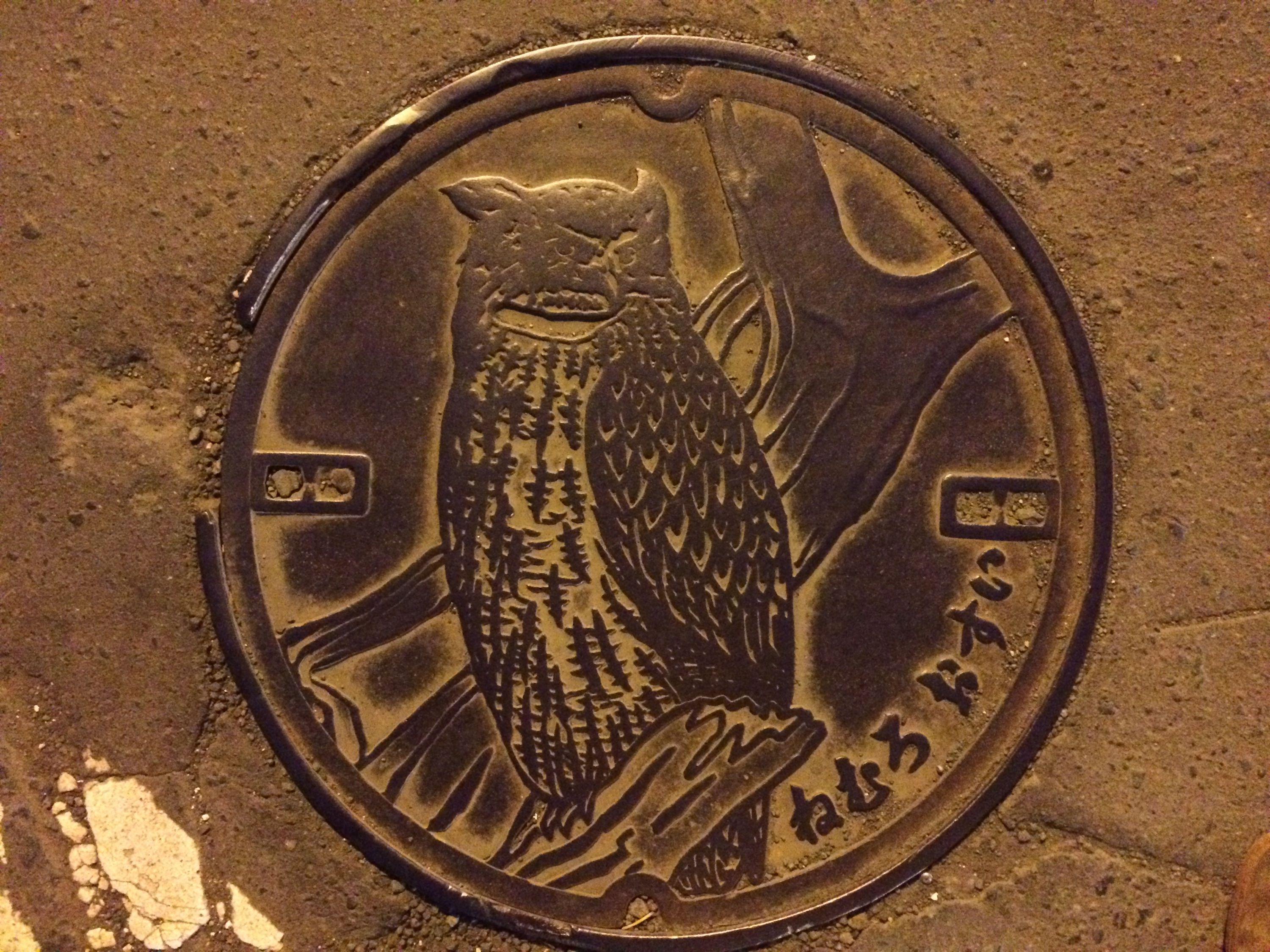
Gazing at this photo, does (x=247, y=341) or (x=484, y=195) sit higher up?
(x=484, y=195)

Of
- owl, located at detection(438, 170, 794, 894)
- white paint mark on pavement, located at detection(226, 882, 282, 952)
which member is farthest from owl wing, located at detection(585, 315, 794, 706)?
white paint mark on pavement, located at detection(226, 882, 282, 952)

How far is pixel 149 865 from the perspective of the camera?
60.0 inches

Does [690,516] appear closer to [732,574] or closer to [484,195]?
[732,574]

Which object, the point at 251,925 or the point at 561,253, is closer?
the point at 561,253

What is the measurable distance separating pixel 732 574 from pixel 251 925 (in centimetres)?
104

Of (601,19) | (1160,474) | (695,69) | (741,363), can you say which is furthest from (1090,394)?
(601,19)

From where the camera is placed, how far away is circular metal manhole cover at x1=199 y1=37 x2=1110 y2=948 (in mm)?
1470

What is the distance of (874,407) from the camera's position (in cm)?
149

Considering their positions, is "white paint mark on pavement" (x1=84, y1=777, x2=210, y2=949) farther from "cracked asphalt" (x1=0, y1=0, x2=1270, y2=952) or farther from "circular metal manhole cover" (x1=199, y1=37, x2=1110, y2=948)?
"circular metal manhole cover" (x1=199, y1=37, x2=1110, y2=948)

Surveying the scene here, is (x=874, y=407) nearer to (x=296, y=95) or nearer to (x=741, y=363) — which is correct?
(x=741, y=363)

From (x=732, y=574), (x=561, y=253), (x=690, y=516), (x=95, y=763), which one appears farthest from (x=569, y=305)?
(x=95, y=763)

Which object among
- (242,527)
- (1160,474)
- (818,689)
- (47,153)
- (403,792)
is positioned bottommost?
(403,792)

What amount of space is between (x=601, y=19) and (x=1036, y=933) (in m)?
1.77

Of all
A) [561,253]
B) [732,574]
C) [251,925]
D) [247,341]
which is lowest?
[251,925]
